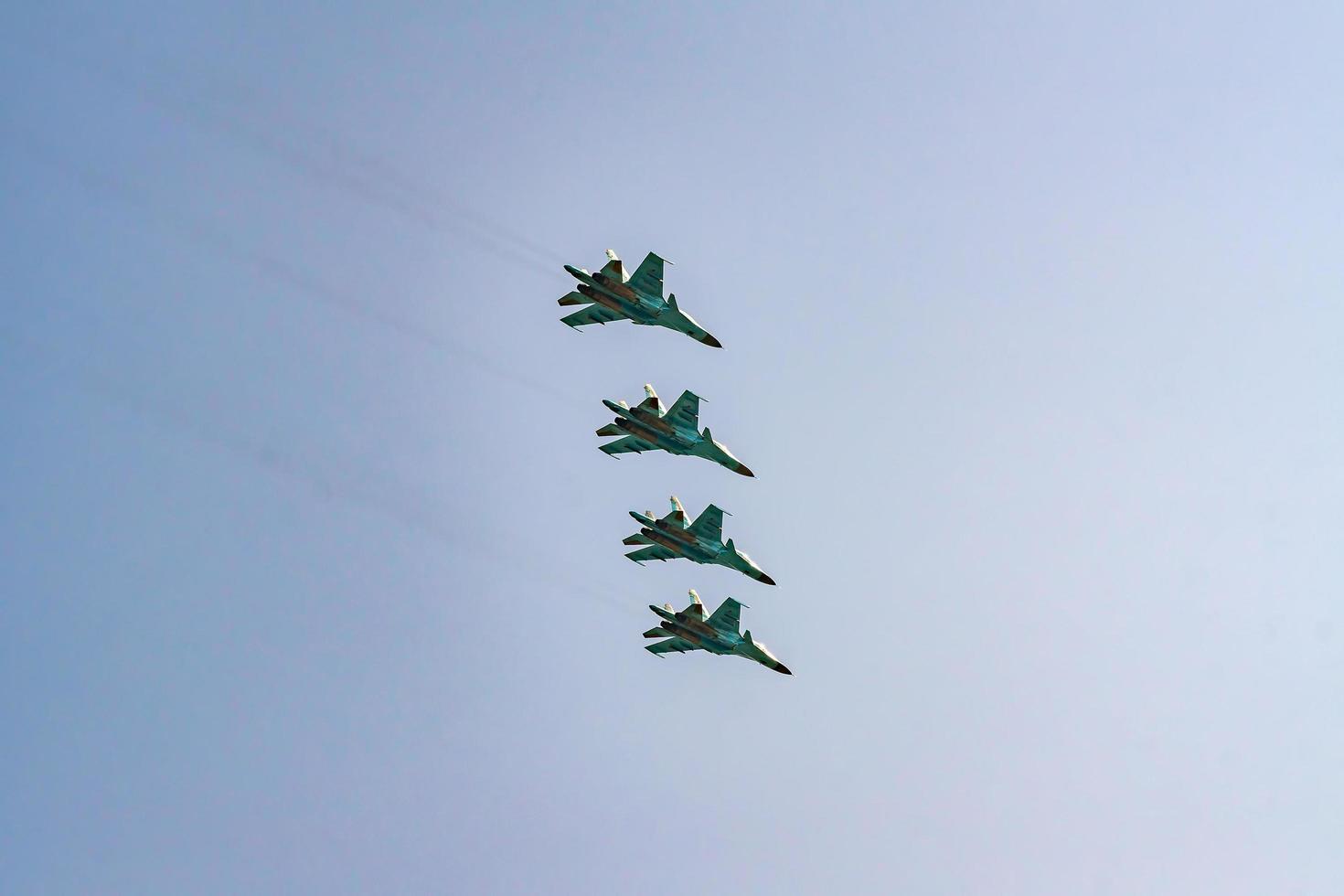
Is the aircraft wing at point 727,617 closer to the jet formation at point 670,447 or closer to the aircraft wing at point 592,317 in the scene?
the jet formation at point 670,447

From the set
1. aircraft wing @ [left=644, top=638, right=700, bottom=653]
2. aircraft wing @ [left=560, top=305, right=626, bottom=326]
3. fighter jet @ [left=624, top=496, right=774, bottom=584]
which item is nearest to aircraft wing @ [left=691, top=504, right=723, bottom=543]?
fighter jet @ [left=624, top=496, right=774, bottom=584]

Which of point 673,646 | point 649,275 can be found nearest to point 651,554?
point 673,646

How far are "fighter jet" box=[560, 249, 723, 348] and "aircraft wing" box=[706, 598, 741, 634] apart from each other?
15035 millimetres

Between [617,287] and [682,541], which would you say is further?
[682,541]

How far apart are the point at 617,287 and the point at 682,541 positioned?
15.0 meters

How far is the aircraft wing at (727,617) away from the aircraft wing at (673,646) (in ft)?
7.38

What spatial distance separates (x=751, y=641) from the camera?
320ft

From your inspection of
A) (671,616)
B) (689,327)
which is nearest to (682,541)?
(671,616)

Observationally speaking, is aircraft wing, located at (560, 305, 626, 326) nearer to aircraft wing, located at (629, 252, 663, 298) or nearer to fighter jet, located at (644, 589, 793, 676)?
aircraft wing, located at (629, 252, 663, 298)

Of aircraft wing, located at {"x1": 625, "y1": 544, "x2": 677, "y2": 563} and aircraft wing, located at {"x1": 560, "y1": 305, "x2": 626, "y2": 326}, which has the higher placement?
aircraft wing, located at {"x1": 560, "y1": 305, "x2": 626, "y2": 326}

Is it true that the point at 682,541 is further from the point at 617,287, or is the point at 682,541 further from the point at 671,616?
the point at 617,287

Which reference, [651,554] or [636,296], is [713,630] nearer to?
[651,554]

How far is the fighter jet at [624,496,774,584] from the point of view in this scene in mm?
Answer: 93688

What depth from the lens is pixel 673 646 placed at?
10025 centimetres
